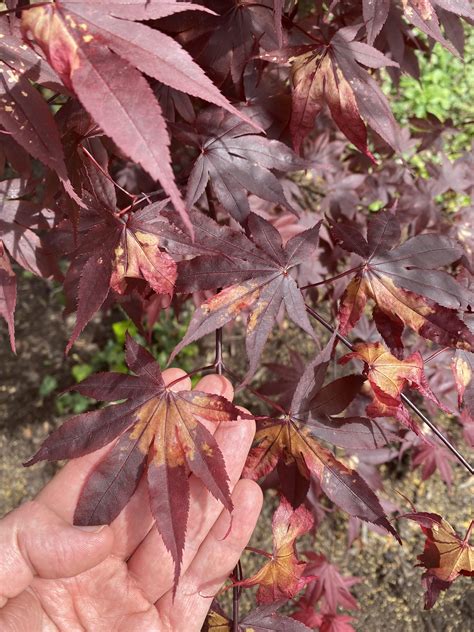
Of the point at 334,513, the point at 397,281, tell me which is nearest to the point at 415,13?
the point at 397,281

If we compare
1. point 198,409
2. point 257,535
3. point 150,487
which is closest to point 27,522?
point 150,487

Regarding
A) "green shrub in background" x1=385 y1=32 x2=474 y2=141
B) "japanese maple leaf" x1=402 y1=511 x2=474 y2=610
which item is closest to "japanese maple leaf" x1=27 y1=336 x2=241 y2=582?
"japanese maple leaf" x1=402 y1=511 x2=474 y2=610

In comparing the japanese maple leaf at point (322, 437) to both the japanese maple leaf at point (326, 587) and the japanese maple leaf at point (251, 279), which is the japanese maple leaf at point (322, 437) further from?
the japanese maple leaf at point (326, 587)

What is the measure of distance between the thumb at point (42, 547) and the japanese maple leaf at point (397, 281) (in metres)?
0.76

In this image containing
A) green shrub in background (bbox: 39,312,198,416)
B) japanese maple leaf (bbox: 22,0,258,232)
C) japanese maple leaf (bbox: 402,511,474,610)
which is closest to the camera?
japanese maple leaf (bbox: 22,0,258,232)

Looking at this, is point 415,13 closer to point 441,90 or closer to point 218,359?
point 218,359

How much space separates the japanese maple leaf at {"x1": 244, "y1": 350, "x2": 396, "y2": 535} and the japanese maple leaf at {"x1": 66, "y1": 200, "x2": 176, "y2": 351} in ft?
1.19

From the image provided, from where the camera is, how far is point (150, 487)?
3.81ft

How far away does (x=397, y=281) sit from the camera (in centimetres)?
121

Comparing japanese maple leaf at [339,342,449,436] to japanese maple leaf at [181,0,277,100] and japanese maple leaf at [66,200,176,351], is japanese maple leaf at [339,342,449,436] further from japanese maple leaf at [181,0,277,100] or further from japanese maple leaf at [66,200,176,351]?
japanese maple leaf at [181,0,277,100]

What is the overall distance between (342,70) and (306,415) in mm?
721

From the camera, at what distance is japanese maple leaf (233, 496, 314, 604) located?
129cm

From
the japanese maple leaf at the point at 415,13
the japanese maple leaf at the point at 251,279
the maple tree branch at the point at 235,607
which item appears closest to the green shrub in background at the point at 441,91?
the japanese maple leaf at the point at 415,13

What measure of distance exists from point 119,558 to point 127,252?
848 millimetres
